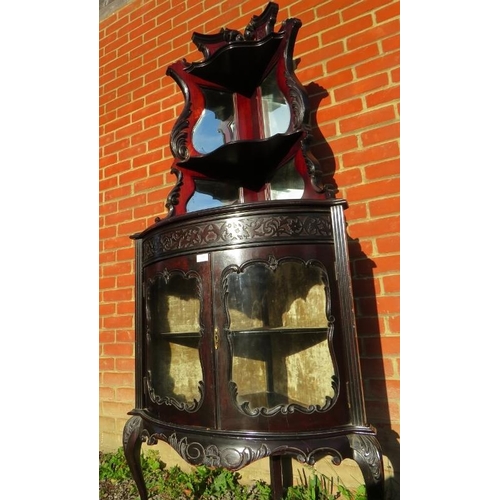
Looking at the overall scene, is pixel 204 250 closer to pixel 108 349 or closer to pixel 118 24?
pixel 108 349

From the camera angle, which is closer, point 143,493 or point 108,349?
point 143,493

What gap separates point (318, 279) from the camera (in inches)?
53.2

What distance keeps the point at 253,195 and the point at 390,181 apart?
1.88ft

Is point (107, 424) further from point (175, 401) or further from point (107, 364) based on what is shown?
point (175, 401)

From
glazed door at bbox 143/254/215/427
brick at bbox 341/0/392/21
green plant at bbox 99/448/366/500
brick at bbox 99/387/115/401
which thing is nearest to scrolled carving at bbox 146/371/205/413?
glazed door at bbox 143/254/215/427

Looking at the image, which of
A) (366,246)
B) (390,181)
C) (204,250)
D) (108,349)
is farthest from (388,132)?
(108,349)

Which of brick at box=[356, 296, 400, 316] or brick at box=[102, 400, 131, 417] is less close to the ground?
brick at box=[356, 296, 400, 316]

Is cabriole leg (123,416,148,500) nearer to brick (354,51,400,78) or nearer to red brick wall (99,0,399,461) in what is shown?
red brick wall (99,0,399,461)

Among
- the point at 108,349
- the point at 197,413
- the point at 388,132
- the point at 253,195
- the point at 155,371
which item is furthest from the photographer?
the point at 108,349

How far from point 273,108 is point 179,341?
1.07 metres

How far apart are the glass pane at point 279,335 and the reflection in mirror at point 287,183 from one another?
41 centimetres

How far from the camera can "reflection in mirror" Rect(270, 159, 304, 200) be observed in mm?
1662

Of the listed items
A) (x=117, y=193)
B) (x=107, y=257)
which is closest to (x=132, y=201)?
(x=117, y=193)

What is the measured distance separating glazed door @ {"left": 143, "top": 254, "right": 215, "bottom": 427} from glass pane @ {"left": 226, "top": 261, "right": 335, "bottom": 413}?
94mm
